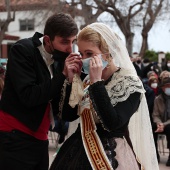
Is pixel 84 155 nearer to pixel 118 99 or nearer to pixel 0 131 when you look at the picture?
pixel 118 99

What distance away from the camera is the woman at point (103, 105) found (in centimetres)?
215

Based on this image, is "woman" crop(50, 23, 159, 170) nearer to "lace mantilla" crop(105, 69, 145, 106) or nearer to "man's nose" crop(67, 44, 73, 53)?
"lace mantilla" crop(105, 69, 145, 106)

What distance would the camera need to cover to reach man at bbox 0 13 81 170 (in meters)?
2.39

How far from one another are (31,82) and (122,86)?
513mm

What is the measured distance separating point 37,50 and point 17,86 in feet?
0.93

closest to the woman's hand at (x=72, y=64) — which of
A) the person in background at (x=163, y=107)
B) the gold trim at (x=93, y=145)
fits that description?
the gold trim at (x=93, y=145)

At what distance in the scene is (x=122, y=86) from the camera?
7.54 ft

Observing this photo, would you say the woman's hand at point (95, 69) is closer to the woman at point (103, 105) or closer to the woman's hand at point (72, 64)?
the woman at point (103, 105)

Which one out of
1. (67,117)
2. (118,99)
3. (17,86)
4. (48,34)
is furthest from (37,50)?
(118,99)

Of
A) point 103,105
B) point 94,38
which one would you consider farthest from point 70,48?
point 103,105

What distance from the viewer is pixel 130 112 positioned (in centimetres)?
221

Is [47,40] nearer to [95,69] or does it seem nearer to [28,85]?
[28,85]

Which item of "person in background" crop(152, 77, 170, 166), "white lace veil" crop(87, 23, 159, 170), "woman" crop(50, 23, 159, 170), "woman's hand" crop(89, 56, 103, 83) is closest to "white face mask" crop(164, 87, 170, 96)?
"person in background" crop(152, 77, 170, 166)

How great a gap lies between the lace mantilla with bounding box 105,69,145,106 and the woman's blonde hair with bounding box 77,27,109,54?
0.54 ft
